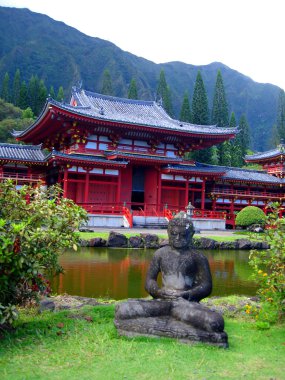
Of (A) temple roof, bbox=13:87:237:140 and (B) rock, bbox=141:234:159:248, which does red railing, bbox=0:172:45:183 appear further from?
(B) rock, bbox=141:234:159:248

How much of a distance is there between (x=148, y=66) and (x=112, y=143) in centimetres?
12442

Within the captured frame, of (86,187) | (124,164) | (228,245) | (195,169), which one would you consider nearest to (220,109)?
(195,169)

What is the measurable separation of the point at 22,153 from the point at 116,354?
27.4 metres

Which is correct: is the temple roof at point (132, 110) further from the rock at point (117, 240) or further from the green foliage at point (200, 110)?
the green foliage at point (200, 110)

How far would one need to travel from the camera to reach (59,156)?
85.6 feet

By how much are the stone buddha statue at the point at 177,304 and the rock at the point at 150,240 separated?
13429 mm

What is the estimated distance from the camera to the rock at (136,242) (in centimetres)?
1962

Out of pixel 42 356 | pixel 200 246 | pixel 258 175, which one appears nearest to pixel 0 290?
pixel 42 356

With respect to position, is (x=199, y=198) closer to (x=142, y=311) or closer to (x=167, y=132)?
(x=167, y=132)

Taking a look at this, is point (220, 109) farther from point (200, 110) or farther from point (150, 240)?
point (150, 240)

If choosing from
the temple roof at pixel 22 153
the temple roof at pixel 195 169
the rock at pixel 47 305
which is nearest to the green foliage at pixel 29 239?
the rock at pixel 47 305

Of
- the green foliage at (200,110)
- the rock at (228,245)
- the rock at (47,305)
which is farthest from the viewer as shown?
the green foliage at (200,110)

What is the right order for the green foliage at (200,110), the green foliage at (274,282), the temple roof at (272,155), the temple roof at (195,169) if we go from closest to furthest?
the green foliage at (274,282) → the temple roof at (195,169) → the temple roof at (272,155) → the green foliage at (200,110)

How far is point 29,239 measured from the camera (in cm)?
554
